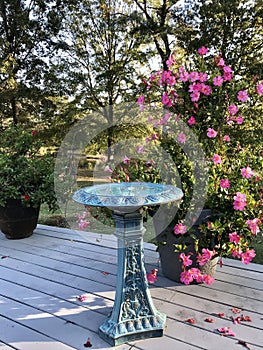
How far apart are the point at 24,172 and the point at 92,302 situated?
60.5 inches

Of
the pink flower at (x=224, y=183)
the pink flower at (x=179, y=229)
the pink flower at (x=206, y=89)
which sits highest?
the pink flower at (x=206, y=89)

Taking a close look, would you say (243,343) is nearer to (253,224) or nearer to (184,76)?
(253,224)

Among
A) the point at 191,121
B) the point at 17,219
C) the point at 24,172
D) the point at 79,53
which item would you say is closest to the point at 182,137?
the point at 191,121

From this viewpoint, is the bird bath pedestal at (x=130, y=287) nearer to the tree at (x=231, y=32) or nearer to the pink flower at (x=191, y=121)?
the pink flower at (x=191, y=121)

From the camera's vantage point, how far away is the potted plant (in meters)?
2.85

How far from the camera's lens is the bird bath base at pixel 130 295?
1.48 meters

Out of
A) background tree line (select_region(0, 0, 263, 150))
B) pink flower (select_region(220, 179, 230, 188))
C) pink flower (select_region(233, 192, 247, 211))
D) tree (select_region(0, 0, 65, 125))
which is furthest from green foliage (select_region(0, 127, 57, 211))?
tree (select_region(0, 0, 65, 125))

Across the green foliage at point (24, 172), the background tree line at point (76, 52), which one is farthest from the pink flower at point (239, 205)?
the background tree line at point (76, 52)

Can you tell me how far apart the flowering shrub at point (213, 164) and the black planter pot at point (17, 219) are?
1.48 meters

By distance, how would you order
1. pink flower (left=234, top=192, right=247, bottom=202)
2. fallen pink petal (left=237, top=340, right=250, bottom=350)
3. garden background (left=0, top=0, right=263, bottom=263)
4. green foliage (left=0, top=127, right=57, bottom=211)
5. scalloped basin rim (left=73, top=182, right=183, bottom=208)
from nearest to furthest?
scalloped basin rim (left=73, top=182, right=183, bottom=208) → fallen pink petal (left=237, top=340, right=250, bottom=350) → pink flower (left=234, top=192, right=247, bottom=202) → green foliage (left=0, top=127, right=57, bottom=211) → garden background (left=0, top=0, right=263, bottom=263)

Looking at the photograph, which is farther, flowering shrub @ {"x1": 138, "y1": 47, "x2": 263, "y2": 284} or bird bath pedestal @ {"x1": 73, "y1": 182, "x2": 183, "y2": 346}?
flowering shrub @ {"x1": 138, "y1": 47, "x2": 263, "y2": 284}

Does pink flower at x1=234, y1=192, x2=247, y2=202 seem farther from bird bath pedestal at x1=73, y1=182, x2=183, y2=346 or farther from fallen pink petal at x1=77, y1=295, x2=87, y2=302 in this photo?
fallen pink petal at x1=77, y1=295, x2=87, y2=302

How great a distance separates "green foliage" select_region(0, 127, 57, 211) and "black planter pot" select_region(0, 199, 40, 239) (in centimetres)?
8

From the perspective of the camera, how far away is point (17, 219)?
9.62 feet
